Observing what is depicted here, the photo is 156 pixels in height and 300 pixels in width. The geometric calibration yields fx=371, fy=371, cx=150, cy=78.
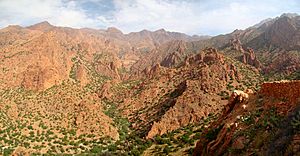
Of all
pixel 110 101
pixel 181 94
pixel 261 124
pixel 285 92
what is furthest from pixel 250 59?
pixel 261 124

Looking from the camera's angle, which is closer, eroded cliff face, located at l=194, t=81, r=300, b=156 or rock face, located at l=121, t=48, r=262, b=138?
eroded cliff face, located at l=194, t=81, r=300, b=156

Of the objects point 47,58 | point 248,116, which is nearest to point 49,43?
point 47,58

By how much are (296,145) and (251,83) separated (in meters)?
84.8

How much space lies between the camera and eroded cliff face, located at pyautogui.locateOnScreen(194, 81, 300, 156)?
61.9 feet

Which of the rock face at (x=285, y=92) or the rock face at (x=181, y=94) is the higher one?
the rock face at (x=285, y=92)

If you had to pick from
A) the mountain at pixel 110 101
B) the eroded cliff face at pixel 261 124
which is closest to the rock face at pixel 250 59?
the mountain at pixel 110 101

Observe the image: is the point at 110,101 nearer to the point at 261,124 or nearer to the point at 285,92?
the point at 285,92

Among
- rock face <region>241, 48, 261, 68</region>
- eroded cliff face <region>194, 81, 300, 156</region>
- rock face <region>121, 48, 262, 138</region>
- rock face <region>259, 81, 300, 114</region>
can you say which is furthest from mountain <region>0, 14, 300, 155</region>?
rock face <region>259, 81, 300, 114</region>

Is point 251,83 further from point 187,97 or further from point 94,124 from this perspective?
point 94,124

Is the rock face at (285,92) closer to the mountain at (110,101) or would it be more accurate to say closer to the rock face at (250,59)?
the mountain at (110,101)

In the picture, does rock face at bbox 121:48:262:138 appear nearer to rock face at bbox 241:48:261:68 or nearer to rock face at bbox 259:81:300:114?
rock face at bbox 241:48:261:68

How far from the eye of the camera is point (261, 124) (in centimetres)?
2291

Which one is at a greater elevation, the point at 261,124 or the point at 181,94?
the point at 261,124

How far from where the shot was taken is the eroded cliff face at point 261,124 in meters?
18.9
